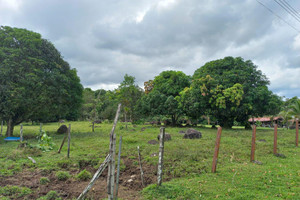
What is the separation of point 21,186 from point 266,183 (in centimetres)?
713

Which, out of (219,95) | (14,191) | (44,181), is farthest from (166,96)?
(14,191)

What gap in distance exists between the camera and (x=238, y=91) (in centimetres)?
2083

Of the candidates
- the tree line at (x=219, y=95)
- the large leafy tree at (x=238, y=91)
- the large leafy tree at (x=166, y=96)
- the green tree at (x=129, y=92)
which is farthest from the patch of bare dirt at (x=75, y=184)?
the green tree at (x=129, y=92)

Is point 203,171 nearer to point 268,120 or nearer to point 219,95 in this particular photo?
point 219,95

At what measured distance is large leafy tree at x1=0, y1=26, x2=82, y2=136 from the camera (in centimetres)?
1470

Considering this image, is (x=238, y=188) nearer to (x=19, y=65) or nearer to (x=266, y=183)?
(x=266, y=183)

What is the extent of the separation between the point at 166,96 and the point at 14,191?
23.0 meters

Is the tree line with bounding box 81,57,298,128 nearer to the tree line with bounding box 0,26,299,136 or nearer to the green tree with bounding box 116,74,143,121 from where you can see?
the tree line with bounding box 0,26,299,136

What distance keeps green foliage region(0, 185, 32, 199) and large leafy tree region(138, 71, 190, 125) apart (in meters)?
21.1

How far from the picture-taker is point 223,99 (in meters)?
21.2

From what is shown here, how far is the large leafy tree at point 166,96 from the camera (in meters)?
26.2

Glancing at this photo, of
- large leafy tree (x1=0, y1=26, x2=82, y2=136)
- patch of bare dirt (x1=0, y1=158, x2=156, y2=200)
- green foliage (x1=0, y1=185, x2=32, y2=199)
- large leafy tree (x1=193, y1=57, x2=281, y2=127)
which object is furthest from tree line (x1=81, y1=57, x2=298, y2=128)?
green foliage (x1=0, y1=185, x2=32, y2=199)

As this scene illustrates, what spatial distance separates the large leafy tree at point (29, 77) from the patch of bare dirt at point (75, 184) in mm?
9238

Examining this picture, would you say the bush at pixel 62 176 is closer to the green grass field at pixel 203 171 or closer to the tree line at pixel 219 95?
the green grass field at pixel 203 171
